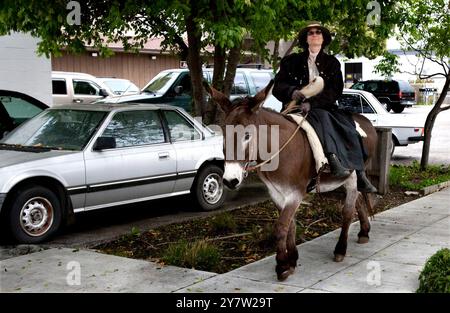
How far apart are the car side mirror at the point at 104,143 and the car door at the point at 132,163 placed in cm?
7

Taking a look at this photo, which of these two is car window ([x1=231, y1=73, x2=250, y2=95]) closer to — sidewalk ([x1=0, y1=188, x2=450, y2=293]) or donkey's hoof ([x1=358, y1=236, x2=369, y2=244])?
sidewalk ([x1=0, y1=188, x2=450, y2=293])

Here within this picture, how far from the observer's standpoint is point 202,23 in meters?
8.88

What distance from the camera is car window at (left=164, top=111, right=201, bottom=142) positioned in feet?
30.1

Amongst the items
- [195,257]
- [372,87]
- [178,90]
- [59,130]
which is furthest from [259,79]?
[372,87]

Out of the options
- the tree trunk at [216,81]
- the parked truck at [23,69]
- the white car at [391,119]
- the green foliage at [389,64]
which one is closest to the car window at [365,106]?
the white car at [391,119]

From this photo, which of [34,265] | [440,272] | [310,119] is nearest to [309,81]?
[310,119]

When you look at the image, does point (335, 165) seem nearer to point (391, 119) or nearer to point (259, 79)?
point (391, 119)

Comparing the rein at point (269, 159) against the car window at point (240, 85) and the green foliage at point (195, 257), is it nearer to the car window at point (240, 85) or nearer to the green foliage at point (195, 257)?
the green foliage at point (195, 257)

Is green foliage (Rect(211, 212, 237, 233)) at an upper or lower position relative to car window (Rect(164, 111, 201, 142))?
lower

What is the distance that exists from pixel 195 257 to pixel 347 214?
1.76 m

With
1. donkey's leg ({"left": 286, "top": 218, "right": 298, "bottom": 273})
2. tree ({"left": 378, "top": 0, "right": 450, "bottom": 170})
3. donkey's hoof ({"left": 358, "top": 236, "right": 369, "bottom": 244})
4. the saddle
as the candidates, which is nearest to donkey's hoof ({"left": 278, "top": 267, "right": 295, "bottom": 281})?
donkey's leg ({"left": 286, "top": 218, "right": 298, "bottom": 273})

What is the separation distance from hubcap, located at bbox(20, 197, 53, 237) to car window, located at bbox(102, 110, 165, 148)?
1.32 m

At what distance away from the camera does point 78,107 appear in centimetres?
879
